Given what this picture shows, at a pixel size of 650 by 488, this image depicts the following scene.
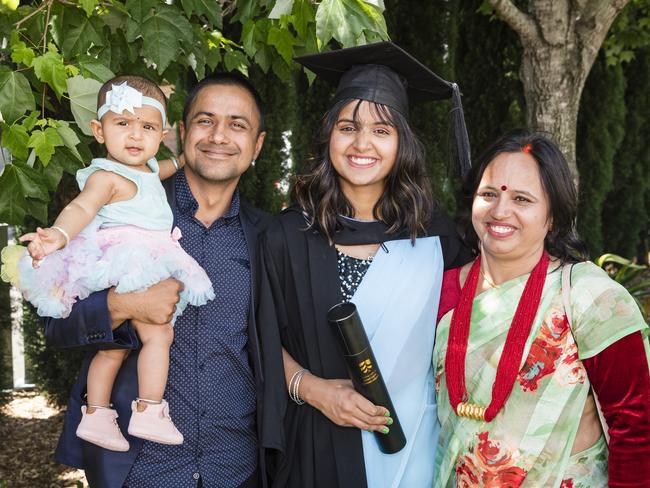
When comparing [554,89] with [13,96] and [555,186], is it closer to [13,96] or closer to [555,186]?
[555,186]

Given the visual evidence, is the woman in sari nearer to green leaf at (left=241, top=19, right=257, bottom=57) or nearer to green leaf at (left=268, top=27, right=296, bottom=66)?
green leaf at (left=268, top=27, right=296, bottom=66)

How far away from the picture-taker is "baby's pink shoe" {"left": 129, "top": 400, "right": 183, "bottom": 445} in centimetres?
216

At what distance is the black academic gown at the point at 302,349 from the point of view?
2.35 m

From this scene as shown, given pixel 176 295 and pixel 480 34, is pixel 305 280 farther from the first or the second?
pixel 480 34

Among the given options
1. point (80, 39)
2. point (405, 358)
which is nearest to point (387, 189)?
point (405, 358)

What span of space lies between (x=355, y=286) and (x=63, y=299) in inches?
36.4

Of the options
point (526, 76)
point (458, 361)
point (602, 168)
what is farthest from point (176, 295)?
point (602, 168)

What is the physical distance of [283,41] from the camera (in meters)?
2.59

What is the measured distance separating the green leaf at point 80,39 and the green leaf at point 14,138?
37 centimetres

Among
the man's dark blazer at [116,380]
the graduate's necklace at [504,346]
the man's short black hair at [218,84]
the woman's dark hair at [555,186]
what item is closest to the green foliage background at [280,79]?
the man's short black hair at [218,84]

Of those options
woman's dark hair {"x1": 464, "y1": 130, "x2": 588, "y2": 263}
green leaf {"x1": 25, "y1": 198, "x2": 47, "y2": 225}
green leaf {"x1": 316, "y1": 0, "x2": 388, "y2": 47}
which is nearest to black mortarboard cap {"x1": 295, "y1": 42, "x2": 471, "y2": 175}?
green leaf {"x1": 316, "y1": 0, "x2": 388, "y2": 47}

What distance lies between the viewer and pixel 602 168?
8.07 meters

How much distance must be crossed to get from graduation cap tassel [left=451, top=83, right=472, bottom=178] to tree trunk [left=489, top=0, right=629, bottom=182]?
152cm

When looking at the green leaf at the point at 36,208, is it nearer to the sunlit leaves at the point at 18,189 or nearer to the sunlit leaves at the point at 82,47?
the sunlit leaves at the point at 82,47
